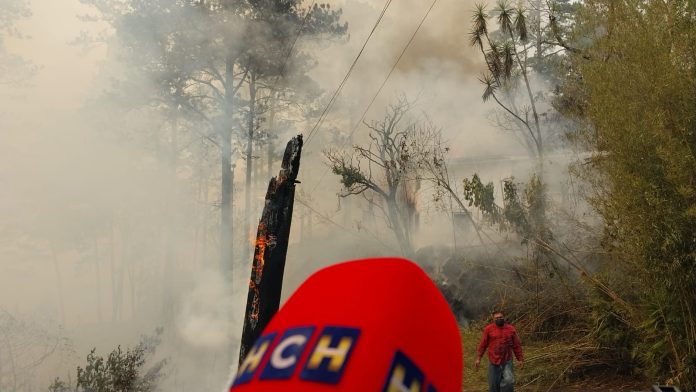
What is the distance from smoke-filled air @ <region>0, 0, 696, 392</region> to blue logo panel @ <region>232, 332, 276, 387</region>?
20cm

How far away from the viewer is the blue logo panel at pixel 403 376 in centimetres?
67

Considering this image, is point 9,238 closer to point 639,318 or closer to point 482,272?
point 482,272

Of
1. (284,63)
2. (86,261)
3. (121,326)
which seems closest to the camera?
(284,63)

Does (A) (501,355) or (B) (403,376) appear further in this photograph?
(A) (501,355)

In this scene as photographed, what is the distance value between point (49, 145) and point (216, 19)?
25.6 feet

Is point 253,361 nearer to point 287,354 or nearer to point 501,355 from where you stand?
point 287,354

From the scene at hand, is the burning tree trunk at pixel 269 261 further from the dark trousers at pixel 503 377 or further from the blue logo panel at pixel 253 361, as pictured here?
the dark trousers at pixel 503 377

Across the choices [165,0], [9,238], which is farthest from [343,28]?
[9,238]

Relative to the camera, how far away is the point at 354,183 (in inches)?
744

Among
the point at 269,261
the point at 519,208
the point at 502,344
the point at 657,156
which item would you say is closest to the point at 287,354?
the point at 269,261

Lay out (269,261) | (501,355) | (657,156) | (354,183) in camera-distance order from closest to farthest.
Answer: (269,261) → (657,156) → (501,355) → (354,183)

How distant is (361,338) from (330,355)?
42mm

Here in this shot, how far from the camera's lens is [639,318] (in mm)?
8617

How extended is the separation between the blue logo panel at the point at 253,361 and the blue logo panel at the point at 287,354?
2 centimetres
